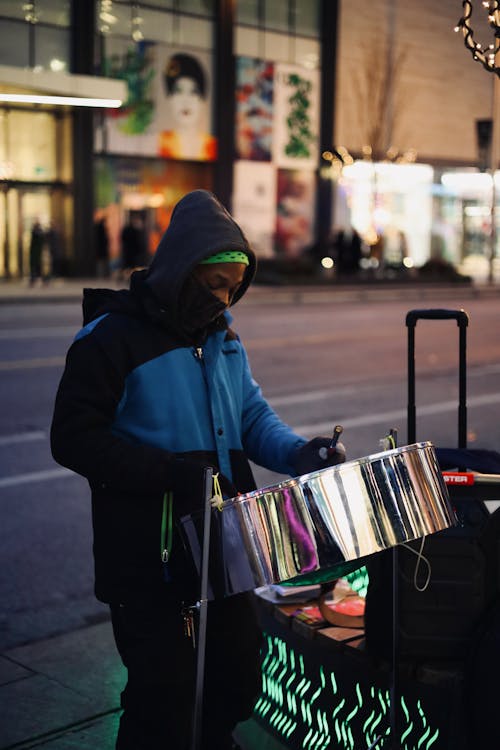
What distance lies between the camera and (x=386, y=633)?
323cm

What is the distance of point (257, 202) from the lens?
119 feet

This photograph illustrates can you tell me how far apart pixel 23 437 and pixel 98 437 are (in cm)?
638

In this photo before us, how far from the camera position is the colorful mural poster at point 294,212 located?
36938mm

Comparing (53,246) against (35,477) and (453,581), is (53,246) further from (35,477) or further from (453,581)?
(453,581)

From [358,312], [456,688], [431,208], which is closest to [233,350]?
[456,688]

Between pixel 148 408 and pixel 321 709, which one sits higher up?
pixel 148 408

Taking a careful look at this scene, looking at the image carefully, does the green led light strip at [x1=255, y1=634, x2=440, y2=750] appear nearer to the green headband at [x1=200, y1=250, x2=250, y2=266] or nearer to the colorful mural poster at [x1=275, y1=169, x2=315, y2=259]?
the green headband at [x1=200, y1=250, x2=250, y2=266]

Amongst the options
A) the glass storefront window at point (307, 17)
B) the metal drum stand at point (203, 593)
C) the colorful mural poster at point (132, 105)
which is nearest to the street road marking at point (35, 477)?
the metal drum stand at point (203, 593)

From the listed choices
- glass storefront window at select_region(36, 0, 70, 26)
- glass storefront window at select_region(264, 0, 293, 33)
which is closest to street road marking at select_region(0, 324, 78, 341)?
glass storefront window at select_region(36, 0, 70, 26)

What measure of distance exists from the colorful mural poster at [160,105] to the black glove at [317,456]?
97.8 feet

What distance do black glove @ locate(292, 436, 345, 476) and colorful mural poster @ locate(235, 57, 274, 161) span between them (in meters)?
33.1

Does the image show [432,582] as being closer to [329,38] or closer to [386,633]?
[386,633]

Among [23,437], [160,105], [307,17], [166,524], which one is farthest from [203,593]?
[307,17]

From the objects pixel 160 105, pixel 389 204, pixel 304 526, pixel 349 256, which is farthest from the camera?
pixel 389 204
